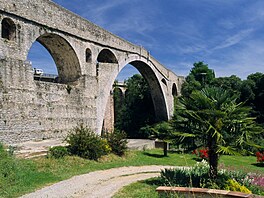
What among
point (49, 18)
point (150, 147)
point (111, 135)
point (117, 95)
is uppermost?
point (49, 18)

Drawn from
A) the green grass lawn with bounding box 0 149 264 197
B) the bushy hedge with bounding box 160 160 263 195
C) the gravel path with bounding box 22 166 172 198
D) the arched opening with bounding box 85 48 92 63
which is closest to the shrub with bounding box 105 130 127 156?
the green grass lawn with bounding box 0 149 264 197

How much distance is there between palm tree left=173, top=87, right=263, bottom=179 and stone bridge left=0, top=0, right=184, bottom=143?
8342 millimetres

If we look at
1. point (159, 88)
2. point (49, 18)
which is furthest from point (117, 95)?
point (49, 18)

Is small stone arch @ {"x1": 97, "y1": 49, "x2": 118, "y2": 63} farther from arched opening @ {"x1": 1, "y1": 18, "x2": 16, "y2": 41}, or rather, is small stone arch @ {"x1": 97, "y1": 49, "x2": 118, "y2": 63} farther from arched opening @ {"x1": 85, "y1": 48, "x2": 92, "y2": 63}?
arched opening @ {"x1": 1, "y1": 18, "x2": 16, "y2": 41}

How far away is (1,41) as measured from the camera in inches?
531

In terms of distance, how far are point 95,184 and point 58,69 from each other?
12249 millimetres

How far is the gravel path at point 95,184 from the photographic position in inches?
309

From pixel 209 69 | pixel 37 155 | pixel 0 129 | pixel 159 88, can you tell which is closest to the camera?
pixel 37 155

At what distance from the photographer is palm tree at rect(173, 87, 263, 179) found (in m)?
8.27

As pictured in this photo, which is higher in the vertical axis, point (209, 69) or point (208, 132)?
point (209, 69)

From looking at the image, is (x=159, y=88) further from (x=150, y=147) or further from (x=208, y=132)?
(x=208, y=132)

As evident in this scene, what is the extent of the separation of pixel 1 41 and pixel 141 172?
845 cm

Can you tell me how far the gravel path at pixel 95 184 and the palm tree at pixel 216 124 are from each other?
8.56 ft

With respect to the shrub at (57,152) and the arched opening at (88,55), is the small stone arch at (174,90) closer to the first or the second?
the arched opening at (88,55)
